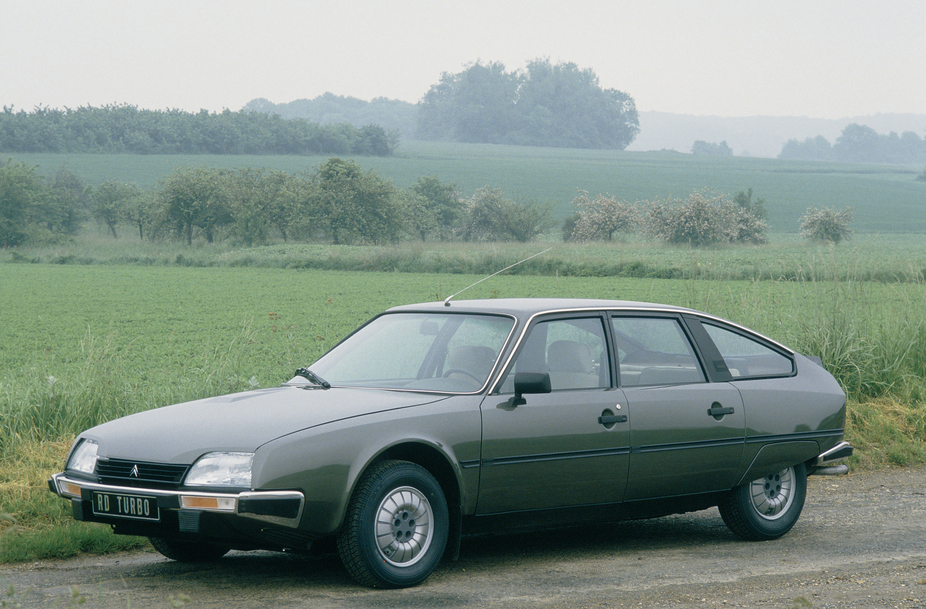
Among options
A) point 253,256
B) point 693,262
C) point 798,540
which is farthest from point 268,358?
point 253,256

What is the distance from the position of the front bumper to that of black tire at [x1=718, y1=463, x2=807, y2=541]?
3.19 meters

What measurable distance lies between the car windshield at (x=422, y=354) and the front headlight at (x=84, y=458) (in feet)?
4.53

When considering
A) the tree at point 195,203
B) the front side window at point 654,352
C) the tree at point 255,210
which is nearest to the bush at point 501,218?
the tree at point 255,210

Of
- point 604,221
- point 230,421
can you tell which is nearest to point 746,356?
point 230,421

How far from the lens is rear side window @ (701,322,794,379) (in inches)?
282

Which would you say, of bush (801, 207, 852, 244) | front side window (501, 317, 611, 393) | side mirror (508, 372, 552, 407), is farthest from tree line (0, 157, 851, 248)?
side mirror (508, 372, 552, 407)

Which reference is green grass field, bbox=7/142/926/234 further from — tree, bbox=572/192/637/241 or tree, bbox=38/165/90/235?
tree, bbox=572/192/637/241

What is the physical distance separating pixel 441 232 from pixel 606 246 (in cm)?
2980

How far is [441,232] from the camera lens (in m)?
90.9

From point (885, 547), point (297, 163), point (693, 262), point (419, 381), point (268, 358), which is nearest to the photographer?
point (419, 381)

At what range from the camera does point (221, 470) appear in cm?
522

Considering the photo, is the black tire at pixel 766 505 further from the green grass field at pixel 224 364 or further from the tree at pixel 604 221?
the tree at pixel 604 221

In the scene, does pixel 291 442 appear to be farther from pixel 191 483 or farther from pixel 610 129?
pixel 610 129

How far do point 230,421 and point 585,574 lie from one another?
7.14 feet
